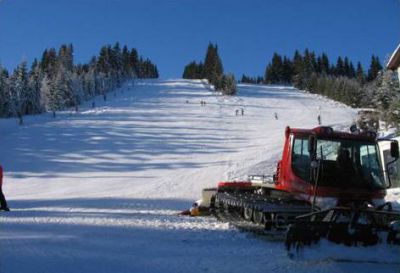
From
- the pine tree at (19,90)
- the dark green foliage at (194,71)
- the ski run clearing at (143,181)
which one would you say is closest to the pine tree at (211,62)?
the dark green foliage at (194,71)

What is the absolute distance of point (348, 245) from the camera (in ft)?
25.5

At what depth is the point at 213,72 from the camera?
399 feet

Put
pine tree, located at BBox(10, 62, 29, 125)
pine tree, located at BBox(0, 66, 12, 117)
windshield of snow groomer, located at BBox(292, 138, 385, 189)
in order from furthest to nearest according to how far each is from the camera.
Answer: pine tree, located at BBox(10, 62, 29, 125) < pine tree, located at BBox(0, 66, 12, 117) < windshield of snow groomer, located at BBox(292, 138, 385, 189)

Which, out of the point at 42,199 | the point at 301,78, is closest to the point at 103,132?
the point at 42,199

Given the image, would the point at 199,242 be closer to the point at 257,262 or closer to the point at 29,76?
the point at 257,262

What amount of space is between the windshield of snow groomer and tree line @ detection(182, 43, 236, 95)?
270 ft

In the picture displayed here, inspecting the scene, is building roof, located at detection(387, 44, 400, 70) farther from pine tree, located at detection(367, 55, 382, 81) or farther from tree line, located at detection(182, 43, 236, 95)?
pine tree, located at detection(367, 55, 382, 81)

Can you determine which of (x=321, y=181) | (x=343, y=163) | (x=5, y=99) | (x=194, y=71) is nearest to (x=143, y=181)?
(x=343, y=163)

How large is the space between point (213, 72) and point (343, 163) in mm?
112070

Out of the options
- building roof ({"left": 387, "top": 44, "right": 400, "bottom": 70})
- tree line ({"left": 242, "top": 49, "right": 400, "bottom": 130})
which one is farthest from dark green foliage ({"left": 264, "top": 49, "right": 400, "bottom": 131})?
building roof ({"left": 387, "top": 44, "right": 400, "bottom": 70})

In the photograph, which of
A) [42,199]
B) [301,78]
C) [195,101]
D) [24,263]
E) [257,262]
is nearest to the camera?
[24,263]

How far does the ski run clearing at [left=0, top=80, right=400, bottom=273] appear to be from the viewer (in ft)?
24.8

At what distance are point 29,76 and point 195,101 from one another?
99.5 feet

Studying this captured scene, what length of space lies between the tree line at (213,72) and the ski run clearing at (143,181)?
382 centimetres
